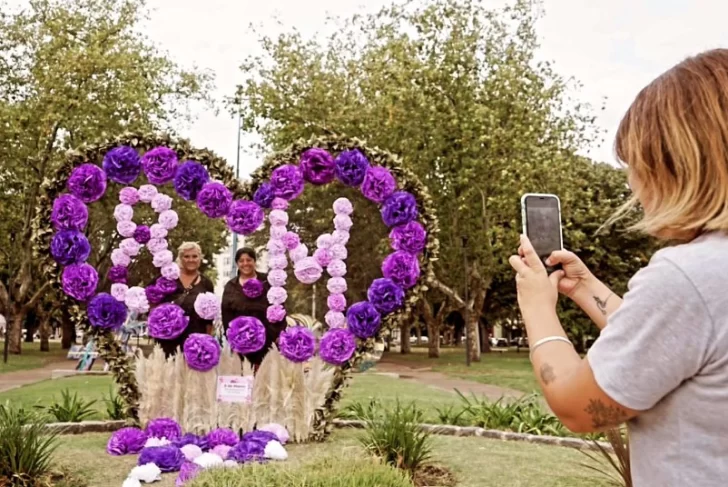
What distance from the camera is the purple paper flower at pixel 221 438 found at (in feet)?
24.2

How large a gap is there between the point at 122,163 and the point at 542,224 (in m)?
6.81

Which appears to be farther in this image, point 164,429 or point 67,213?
point 67,213

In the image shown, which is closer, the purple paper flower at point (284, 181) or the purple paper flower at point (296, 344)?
the purple paper flower at point (296, 344)

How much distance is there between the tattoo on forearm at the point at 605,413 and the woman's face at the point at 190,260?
24.2ft

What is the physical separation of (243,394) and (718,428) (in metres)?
6.77

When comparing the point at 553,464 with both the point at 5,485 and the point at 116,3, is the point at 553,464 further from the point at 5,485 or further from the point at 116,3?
the point at 116,3

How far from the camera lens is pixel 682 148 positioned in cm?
138

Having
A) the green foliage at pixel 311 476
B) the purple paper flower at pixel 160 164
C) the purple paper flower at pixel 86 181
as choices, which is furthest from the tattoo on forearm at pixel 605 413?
the purple paper flower at pixel 86 181

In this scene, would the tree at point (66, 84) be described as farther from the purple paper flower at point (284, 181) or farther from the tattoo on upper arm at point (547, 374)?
the tattoo on upper arm at point (547, 374)

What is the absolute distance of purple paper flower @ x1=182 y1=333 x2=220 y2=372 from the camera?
25.0ft

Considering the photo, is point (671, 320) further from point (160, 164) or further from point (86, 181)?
point (86, 181)

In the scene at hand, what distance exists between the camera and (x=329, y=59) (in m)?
26.5

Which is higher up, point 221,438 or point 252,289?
point 252,289

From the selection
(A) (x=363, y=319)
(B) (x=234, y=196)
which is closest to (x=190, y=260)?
(B) (x=234, y=196)
